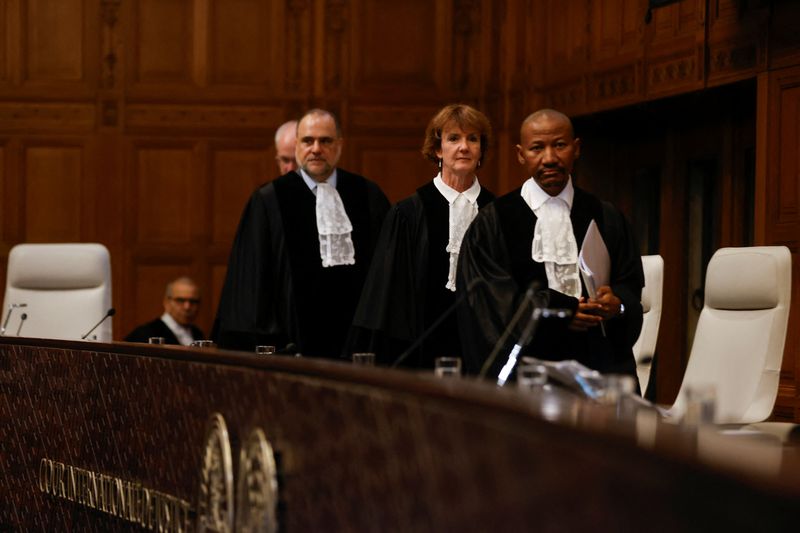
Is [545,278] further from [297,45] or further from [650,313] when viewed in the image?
[297,45]

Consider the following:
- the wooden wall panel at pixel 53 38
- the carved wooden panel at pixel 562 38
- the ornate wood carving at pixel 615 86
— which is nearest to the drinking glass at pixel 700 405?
the ornate wood carving at pixel 615 86

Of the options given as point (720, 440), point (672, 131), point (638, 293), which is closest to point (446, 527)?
point (720, 440)

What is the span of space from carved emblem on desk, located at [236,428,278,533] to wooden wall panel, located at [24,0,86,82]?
22.0 feet

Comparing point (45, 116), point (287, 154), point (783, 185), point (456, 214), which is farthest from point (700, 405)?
point (45, 116)

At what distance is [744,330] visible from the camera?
4836mm

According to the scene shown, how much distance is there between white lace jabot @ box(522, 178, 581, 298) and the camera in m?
4.20

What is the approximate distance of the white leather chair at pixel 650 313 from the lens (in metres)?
5.57

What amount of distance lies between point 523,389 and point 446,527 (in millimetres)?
363

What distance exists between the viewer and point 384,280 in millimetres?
4797

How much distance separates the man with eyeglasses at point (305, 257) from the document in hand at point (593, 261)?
1.68 meters

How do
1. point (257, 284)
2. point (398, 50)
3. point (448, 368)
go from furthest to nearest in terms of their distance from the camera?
point (398, 50), point (257, 284), point (448, 368)

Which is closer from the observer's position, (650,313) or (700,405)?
(700,405)

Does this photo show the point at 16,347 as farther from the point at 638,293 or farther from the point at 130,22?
the point at 130,22

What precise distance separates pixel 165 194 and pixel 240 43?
3.99 feet
